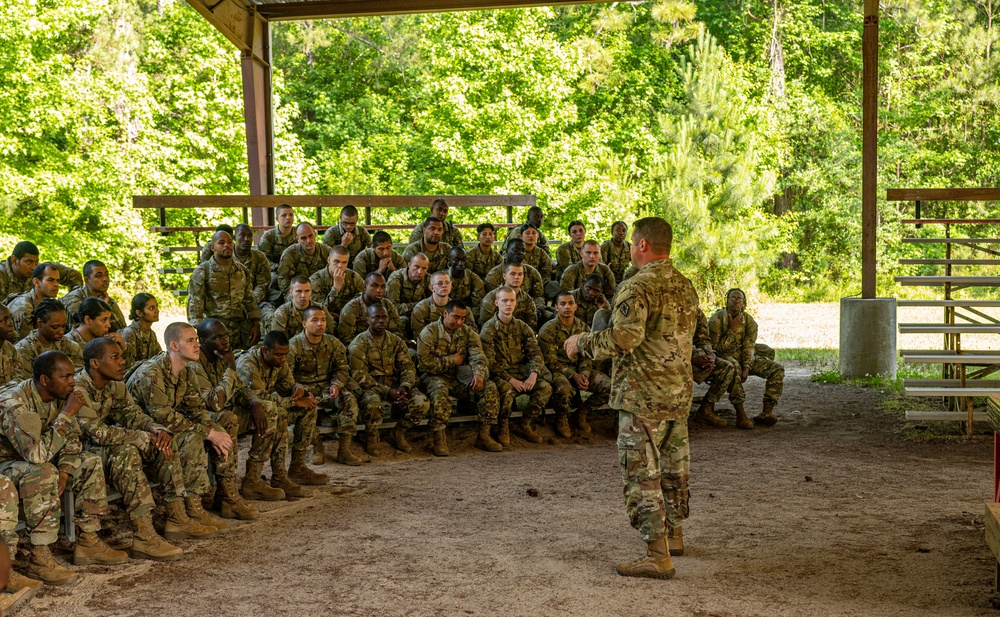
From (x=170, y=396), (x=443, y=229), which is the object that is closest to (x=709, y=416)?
(x=443, y=229)

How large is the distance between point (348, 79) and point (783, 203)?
509 inches

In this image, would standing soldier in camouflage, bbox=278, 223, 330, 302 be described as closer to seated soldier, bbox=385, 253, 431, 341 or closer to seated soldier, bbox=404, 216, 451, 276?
seated soldier, bbox=385, 253, 431, 341

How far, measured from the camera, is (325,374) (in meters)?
9.48

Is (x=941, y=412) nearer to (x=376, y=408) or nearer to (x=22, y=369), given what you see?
(x=376, y=408)

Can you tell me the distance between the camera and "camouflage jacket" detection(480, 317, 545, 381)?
1065 cm

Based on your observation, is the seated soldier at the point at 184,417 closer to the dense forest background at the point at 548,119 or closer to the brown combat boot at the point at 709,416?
the brown combat boot at the point at 709,416

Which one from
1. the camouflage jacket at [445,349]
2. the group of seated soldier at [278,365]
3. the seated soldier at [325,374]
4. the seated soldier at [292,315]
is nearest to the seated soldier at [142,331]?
the group of seated soldier at [278,365]

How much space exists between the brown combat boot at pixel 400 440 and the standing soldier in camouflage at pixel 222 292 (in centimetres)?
183

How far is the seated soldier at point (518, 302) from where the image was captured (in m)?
10.9

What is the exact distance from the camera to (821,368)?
15.3 metres

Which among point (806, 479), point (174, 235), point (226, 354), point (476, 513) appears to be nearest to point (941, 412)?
point (806, 479)

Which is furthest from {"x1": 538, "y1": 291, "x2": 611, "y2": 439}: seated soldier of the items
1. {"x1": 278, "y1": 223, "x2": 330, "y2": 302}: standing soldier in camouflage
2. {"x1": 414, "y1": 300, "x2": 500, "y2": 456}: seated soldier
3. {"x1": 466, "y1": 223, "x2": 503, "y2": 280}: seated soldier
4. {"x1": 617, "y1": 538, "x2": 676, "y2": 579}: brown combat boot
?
{"x1": 617, "y1": 538, "x2": 676, "y2": 579}: brown combat boot

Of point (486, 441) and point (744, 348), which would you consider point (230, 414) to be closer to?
point (486, 441)

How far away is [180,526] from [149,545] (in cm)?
41
